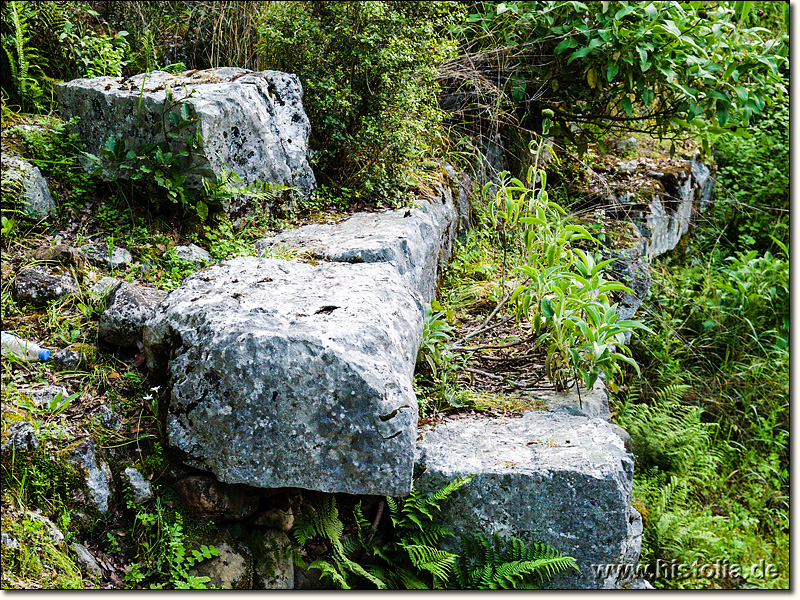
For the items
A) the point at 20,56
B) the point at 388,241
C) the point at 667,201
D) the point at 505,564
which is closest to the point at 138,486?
the point at 505,564

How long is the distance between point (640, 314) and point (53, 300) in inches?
208

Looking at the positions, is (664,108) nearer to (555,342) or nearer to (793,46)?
(793,46)

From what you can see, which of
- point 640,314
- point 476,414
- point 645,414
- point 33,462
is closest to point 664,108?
point 640,314

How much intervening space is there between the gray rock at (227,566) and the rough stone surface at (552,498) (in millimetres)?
832

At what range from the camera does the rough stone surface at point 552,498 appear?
2750mm

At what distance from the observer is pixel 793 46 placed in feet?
16.4

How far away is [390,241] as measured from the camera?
3.63m

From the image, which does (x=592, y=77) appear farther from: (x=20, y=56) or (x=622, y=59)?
(x=20, y=56)

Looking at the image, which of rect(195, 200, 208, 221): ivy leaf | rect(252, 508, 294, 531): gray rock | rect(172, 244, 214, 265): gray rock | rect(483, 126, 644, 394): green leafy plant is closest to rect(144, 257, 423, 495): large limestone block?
rect(252, 508, 294, 531): gray rock

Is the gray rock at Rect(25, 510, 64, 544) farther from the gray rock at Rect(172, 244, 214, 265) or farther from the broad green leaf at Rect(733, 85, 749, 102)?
the broad green leaf at Rect(733, 85, 749, 102)

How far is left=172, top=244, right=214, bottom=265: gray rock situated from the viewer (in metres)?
3.52

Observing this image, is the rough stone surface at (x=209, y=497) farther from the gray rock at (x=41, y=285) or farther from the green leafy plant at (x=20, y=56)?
the green leafy plant at (x=20, y=56)

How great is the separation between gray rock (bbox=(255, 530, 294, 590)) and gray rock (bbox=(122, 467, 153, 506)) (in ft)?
1.69

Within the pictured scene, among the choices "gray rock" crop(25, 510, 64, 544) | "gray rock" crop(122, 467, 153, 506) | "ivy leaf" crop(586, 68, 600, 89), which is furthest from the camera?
"ivy leaf" crop(586, 68, 600, 89)
